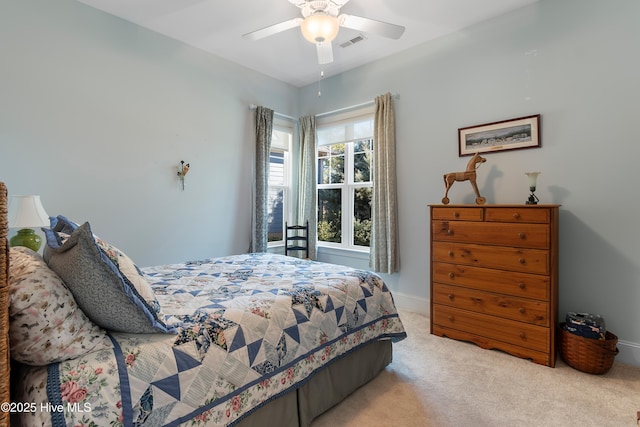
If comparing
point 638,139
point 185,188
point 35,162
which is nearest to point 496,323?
point 638,139

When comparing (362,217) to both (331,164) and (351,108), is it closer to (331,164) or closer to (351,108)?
(331,164)

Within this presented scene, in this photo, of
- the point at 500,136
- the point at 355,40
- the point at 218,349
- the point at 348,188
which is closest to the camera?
the point at 218,349

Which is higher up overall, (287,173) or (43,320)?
(287,173)

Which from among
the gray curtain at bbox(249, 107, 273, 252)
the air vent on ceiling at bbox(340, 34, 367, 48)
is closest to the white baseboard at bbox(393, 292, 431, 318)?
the gray curtain at bbox(249, 107, 273, 252)

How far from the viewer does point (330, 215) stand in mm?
4434

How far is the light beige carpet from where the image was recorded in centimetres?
173

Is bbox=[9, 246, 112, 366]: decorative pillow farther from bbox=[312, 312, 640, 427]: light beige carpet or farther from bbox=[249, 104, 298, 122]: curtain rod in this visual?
bbox=[249, 104, 298, 122]: curtain rod

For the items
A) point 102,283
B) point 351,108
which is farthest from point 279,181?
point 102,283

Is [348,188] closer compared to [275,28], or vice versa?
[275,28]

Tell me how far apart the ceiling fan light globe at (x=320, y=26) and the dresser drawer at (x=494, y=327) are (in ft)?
8.12

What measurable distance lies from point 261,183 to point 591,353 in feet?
11.5

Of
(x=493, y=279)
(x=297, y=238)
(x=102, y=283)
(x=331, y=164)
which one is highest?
(x=331, y=164)

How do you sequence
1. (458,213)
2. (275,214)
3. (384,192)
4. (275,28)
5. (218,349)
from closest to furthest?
1. (218,349)
2. (275,28)
3. (458,213)
4. (384,192)
5. (275,214)

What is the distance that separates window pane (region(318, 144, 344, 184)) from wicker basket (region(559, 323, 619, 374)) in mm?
2943
